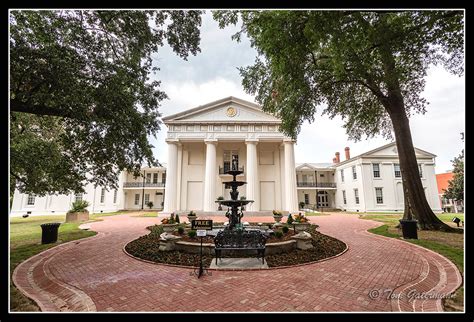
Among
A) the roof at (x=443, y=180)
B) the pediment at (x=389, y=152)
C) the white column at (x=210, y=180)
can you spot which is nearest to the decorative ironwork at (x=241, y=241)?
the white column at (x=210, y=180)

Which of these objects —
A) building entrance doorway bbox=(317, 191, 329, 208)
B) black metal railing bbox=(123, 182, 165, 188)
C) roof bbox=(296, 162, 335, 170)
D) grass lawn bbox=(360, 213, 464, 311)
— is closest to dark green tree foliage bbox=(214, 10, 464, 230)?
grass lawn bbox=(360, 213, 464, 311)

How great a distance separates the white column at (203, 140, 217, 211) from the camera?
2158cm

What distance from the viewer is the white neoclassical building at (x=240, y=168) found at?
73.5ft

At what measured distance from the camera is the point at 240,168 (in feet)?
81.9

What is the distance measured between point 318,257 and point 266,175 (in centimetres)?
1856

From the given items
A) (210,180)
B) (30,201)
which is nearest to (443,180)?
(210,180)

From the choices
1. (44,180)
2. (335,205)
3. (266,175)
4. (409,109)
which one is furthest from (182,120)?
(335,205)

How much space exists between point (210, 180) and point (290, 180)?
27.3ft

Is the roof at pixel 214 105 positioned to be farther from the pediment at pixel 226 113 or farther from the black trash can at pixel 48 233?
the black trash can at pixel 48 233

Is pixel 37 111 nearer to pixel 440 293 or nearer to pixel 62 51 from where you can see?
pixel 62 51

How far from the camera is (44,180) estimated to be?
28.3 feet

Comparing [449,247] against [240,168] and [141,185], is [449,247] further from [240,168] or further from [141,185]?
[141,185]

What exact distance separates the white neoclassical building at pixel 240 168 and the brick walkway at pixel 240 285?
1562 cm
